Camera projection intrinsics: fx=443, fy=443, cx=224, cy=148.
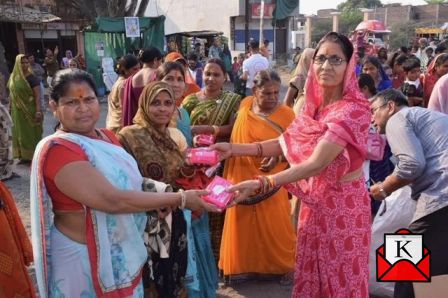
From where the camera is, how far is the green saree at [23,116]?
682cm

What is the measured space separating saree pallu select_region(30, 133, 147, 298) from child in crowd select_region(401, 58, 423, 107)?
4774 millimetres

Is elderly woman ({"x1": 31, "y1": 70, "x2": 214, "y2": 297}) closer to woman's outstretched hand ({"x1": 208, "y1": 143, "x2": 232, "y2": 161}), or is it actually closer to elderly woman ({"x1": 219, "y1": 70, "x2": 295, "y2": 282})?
woman's outstretched hand ({"x1": 208, "y1": 143, "x2": 232, "y2": 161})

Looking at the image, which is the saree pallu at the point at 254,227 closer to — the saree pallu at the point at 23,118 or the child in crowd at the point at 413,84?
the child in crowd at the point at 413,84

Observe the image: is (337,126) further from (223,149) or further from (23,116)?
(23,116)

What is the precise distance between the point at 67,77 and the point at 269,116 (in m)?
1.84

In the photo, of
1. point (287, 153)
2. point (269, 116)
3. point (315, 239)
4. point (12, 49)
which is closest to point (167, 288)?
point (315, 239)

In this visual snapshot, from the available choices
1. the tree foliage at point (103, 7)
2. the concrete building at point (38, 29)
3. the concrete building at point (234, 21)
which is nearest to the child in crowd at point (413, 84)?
the concrete building at point (38, 29)

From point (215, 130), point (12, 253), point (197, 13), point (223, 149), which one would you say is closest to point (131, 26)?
point (215, 130)

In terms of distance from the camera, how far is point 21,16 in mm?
17016

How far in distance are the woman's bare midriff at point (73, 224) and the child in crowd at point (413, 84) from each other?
4.97 m

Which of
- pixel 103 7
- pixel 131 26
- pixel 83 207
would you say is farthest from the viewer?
pixel 103 7

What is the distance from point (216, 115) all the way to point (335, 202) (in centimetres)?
161

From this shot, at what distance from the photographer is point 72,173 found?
1.82m

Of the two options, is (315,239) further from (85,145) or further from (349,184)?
(85,145)
